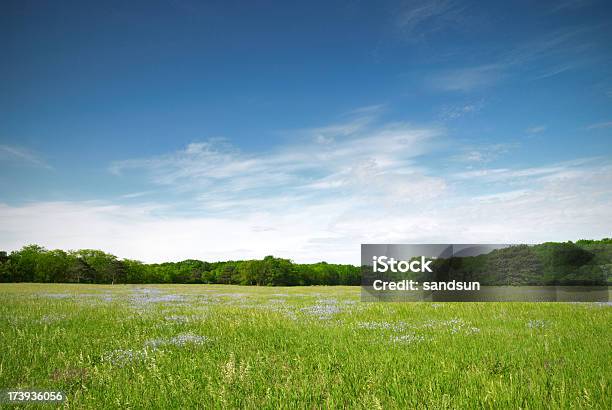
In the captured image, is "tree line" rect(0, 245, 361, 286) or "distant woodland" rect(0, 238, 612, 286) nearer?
"distant woodland" rect(0, 238, 612, 286)

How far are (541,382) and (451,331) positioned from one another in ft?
13.1

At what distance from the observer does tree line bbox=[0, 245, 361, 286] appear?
285 feet

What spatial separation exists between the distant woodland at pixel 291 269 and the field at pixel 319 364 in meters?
19.9

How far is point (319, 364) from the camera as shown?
6.12 meters

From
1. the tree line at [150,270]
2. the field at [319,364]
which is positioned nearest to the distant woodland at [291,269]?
the tree line at [150,270]

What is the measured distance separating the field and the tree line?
92.0 metres

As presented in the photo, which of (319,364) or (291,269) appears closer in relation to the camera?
(319,364)

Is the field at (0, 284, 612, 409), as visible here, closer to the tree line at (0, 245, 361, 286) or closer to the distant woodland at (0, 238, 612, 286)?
the distant woodland at (0, 238, 612, 286)

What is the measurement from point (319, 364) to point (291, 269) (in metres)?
104

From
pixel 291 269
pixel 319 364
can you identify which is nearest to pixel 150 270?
pixel 291 269

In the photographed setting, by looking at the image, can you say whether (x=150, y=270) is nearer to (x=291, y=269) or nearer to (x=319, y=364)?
(x=291, y=269)

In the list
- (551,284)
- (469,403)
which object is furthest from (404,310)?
(551,284)

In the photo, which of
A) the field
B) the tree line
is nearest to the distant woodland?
the tree line

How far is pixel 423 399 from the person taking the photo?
4.60 metres
